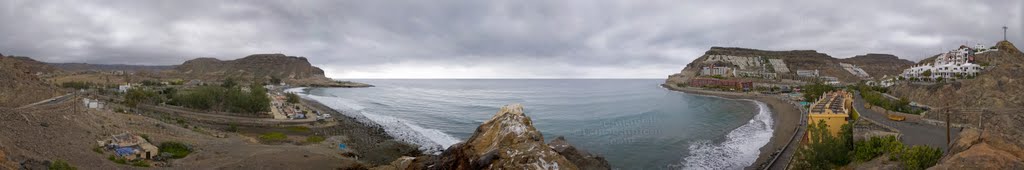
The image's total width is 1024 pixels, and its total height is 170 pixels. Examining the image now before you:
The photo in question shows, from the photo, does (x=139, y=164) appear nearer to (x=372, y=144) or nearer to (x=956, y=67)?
(x=372, y=144)

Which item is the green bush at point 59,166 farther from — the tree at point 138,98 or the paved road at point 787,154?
the tree at point 138,98

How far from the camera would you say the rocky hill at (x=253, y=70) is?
16412 cm

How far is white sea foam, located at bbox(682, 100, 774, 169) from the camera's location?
24492 mm

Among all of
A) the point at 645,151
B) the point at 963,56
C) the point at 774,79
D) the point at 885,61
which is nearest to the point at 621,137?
the point at 645,151

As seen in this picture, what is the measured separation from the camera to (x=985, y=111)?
2569cm

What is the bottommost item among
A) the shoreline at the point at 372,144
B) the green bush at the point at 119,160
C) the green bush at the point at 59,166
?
the shoreline at the point at 372,144

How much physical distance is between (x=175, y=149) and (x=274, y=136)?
31.8 feet

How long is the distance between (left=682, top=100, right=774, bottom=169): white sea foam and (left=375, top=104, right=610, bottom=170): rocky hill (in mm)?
9983

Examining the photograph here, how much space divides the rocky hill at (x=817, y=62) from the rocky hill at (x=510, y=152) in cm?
13760

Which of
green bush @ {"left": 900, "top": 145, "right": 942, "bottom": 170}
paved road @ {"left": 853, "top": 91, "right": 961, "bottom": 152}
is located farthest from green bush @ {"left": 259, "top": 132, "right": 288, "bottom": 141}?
paved road @ {"left": 853, "top": 91, "right": 961, "bottom": 152}

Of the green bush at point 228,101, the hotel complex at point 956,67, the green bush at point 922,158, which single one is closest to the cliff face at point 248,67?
the green bush at point 228,101

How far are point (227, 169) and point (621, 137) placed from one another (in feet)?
84.0

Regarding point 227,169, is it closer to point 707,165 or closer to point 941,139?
point 707,165

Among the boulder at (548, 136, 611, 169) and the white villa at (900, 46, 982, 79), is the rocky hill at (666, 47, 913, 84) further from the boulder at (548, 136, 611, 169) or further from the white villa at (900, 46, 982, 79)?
the boulder at (548, 136, 611, 169)
